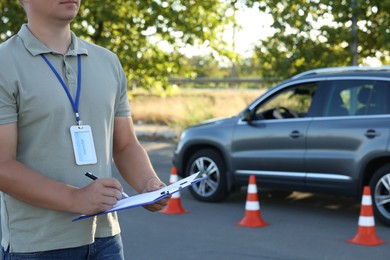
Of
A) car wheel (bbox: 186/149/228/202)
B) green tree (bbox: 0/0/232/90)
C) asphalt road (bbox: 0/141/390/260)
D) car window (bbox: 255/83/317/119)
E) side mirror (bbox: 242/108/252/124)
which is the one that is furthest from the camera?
green tree (bbox: 0/0/232/90)

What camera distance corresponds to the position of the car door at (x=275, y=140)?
9.01 meters

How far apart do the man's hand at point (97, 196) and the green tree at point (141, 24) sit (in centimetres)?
1525

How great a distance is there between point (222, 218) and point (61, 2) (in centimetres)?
656

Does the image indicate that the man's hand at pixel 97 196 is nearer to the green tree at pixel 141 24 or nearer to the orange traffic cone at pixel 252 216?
the orange traffic cone at pixel 252 216

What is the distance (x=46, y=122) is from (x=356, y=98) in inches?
264

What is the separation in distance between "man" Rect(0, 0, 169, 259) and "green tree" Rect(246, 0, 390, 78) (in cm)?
1175

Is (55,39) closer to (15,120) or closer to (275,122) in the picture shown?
(15,120)

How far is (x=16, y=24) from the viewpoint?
→ 58.4 ft

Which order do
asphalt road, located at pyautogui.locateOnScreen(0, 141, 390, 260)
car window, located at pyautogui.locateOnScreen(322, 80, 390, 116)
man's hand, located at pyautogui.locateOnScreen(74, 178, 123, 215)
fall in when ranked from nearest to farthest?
man's hand, located at pyautogui.locateOnScreen(74, 178, 123, 215) → asphalt road, located at pyautogui.locateOnScreen(0, 141, 390, 260) → car window, located at pyautogui.locateOnScreen(322, 80, 390, 116)

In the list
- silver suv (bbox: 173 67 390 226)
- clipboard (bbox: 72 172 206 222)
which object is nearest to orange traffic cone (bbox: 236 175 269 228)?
silver suv (bbox: 173 67 390 226)

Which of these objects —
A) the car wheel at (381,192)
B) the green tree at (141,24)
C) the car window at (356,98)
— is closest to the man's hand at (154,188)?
the car wheel at (381,192)

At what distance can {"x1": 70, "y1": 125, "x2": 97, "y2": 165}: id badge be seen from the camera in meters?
2.49

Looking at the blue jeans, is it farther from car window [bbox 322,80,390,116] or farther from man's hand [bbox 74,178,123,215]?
car window [bbox 322,80,390,116]

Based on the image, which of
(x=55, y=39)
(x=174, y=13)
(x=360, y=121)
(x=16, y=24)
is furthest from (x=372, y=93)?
(x=16, y=24)
